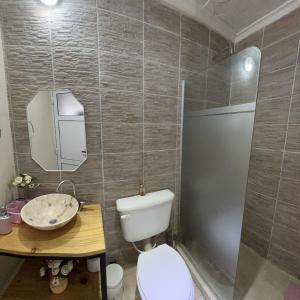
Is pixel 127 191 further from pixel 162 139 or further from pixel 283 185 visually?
pixel 283 185

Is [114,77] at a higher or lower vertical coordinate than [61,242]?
higher

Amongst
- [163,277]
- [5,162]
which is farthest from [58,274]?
[5,162]

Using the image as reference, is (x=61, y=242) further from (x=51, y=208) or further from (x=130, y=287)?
(x=130, y=287)

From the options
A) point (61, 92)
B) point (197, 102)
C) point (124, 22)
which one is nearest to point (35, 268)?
point (61, 92)

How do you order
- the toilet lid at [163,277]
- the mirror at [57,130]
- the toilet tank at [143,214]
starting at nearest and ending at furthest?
the toilet lid at [163,277], the mirror at [57,130], the toilet tank at [143,214]

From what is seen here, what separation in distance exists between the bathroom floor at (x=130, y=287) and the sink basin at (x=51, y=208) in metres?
0.86

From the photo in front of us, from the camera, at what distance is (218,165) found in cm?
119

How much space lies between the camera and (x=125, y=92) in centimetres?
131

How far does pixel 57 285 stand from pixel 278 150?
200 cm

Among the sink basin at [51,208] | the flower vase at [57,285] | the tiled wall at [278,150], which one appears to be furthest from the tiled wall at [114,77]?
the tiled wall at [278,150]

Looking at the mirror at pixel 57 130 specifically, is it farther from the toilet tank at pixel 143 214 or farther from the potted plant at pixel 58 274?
the potted plant at pixel 58 274

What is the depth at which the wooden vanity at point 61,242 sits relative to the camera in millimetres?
843

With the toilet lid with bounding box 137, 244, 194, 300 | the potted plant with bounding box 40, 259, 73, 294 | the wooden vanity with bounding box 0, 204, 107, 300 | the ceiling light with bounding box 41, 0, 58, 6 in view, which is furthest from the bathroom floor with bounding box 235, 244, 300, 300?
the ceiling light with bounding box 41, 0, 58, 6

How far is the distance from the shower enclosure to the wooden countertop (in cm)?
82
